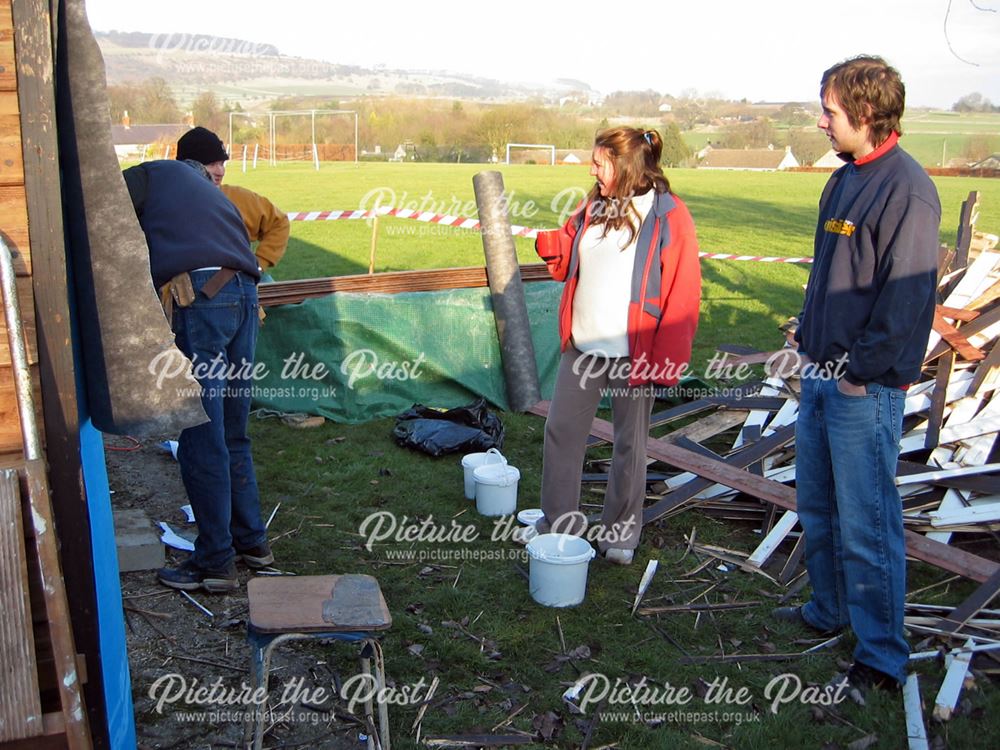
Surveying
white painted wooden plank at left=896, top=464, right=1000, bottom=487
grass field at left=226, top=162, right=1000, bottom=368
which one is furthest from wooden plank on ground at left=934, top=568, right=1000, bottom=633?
grass field at left=226, top=162, right=1000, bottom=368

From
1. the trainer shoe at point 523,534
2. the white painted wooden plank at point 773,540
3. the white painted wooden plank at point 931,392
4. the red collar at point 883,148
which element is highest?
the red collar at point 883,148

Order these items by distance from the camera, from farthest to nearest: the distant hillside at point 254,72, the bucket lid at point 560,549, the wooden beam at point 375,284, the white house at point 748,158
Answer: the distant hillside at point 254,72 < the white house at point 748,158 < the wooden beam at point 375,284 < the bucket lid at point 560,549

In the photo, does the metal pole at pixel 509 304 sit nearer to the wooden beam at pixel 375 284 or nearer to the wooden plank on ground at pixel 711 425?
the wooden beam at pixel 375 284

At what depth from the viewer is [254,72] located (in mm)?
167375

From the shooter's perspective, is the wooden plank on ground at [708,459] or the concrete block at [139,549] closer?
the concrete block at [139,549]

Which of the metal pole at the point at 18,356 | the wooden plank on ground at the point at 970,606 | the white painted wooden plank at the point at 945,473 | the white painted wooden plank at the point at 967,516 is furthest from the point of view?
the white painted wooden plank at the point at 945,473

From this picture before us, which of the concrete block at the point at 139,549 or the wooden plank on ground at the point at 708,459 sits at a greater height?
the wooden plank on ground at the point at 708,459

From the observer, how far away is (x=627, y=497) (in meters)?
4.80

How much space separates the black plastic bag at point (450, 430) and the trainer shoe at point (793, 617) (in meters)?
2.62

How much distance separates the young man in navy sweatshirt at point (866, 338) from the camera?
3.24 metres

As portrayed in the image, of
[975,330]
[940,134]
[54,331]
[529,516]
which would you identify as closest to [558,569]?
[529,516]

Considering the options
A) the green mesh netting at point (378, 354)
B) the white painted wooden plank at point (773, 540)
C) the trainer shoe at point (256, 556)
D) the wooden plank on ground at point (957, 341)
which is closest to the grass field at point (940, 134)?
the wooden plank on ground at point (957, 341)

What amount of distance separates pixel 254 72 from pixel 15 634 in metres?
180

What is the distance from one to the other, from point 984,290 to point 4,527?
679 centimetres
